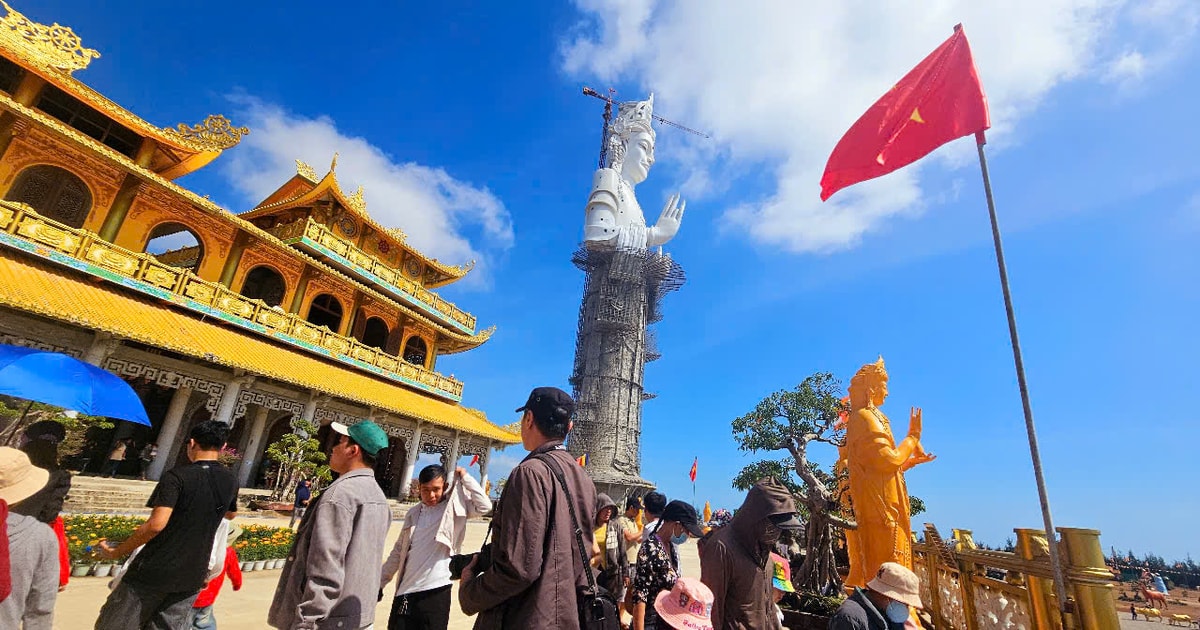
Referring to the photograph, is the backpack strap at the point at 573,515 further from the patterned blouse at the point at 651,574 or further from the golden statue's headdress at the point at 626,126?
the golden statue's headdress at the point at 626,126

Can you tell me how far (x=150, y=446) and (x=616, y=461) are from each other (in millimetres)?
20280

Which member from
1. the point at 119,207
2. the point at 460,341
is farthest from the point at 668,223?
the point at 119,207

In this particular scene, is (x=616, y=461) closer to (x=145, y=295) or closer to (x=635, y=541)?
(x=145, y=295)

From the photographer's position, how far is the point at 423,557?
2963mm

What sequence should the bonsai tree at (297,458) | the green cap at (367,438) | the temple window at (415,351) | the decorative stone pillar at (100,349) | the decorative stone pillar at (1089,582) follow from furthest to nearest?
the temple window at (415,351), the bonsai tree at (297,458), the decorative stone pillar at (100,349), the decorative stone pillar at (1089,582), the green cap at (367,438)

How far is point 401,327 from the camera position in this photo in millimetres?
17500

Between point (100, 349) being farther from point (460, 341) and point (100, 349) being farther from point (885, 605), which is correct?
point (885, 605)

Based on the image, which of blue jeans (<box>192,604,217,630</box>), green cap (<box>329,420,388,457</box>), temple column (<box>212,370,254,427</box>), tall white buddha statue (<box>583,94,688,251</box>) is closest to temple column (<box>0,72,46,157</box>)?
temple column (<box>212,370,254,427</box>)

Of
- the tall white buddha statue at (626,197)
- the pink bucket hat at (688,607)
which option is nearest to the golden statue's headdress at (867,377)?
the pink bucket hat at (688,607)

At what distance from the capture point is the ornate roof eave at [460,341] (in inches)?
747

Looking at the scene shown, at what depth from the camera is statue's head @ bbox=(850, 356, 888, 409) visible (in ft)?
17.3

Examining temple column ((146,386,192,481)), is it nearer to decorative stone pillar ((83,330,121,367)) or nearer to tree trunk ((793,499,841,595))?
decorative stone pillar ((83,330,121,367))

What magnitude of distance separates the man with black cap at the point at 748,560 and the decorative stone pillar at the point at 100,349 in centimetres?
1152

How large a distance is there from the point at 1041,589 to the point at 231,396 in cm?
1372
